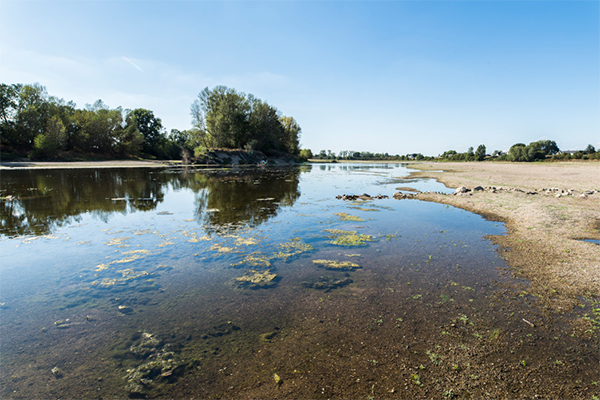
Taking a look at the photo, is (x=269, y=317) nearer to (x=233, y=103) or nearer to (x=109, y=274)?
(x=109, y=274)

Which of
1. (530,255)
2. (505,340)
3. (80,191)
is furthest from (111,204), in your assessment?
(530,255)

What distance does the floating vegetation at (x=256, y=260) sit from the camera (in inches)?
263

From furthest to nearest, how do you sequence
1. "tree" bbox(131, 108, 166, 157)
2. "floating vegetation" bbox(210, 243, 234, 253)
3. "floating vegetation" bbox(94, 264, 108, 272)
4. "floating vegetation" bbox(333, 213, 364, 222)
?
"tree" bbox(131, 108, 166, 157)
"floating vegetation" bbox(333, 213, 364, 222)
"floating vegetation" bbox(210, 243, 234, 253)
"floating vegetation" bbox(94, 264, 108, 272)

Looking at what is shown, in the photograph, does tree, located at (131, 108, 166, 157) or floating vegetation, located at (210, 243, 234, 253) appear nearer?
floating vegetation, located at (210, 243, 234, 253)

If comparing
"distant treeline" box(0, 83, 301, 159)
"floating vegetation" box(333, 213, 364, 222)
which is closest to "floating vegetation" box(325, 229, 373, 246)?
"floating vegetation" box(333, 213, 364, 222)

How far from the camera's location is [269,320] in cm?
442

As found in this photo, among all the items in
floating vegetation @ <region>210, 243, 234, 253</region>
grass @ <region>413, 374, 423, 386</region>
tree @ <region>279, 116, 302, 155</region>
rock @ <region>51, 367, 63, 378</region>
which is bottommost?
grass @ <region>413, 374, 423, 386</region>

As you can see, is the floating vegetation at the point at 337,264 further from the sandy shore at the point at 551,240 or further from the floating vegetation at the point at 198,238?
the floating vegetation at the point at 198,238

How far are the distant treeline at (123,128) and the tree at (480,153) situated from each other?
245ft

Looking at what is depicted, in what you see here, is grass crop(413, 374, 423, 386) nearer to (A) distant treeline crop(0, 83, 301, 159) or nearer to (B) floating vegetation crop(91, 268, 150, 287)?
(B) floating vegetation crop(91, 268, 150, 287)

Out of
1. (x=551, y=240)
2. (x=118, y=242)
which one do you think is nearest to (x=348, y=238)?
(x=551, y=240)

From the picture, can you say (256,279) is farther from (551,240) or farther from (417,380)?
(551,240)

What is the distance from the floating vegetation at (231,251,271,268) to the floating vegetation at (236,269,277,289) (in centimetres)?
36

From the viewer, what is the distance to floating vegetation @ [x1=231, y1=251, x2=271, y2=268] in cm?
669
